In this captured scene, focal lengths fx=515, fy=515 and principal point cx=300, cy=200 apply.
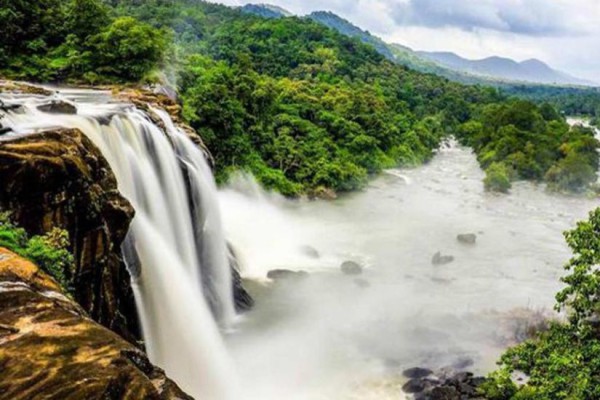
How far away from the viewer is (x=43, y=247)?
23.8 feet

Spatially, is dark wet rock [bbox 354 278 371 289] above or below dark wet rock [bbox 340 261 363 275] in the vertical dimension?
below

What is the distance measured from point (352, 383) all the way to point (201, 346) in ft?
14.7

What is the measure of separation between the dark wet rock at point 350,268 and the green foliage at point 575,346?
445 inches

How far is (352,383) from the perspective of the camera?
46.9 feet

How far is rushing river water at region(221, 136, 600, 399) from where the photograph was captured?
15.2m

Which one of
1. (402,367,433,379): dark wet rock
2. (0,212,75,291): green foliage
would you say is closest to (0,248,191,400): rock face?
(0,212,75,291): green foliage

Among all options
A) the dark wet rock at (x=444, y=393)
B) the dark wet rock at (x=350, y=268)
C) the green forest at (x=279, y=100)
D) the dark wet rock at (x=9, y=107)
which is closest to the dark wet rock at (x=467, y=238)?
the dark wet rock at (x=350, y=268)

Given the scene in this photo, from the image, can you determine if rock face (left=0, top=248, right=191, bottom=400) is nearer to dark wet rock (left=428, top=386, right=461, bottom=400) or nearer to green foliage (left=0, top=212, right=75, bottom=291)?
green foliage (left=0, top=212, right=75, bottom=291)

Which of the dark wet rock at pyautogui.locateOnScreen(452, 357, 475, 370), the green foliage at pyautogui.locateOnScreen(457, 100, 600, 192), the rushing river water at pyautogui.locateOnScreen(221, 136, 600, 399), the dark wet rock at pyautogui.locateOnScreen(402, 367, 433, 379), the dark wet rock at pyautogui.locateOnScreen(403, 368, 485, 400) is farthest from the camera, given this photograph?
the green foliage at pyautogui.locateOnScreen(457, 100, 600, 192)

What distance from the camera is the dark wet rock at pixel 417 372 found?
1473 cm

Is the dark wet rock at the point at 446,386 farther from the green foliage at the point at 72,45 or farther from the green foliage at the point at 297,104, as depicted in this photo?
the green foliage at the point at 297,104

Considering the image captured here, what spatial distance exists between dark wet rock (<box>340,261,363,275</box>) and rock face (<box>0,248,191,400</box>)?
1739 cm

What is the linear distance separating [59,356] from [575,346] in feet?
33.2

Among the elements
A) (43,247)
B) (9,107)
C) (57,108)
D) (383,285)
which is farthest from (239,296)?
(43,247)
